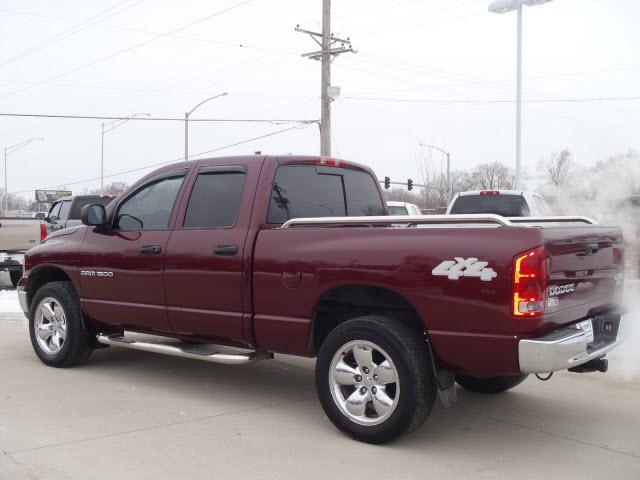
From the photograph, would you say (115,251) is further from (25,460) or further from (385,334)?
(385,334)

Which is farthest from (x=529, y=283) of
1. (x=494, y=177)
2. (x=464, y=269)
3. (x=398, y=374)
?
(x=494, y=177)

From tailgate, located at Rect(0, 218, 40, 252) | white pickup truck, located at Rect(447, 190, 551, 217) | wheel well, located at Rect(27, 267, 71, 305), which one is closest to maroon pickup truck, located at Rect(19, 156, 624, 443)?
wheel well, located at Rect(27, 267, 71, 305)

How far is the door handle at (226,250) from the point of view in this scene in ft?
17.2

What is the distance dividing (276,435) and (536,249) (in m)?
2.14

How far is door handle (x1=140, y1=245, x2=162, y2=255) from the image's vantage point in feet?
19.0

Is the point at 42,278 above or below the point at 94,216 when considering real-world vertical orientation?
below

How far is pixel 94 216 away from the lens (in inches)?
246

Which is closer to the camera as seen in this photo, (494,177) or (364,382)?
(364,382)

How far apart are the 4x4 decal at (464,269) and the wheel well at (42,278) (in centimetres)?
422

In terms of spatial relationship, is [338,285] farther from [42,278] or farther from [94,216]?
[42,278]

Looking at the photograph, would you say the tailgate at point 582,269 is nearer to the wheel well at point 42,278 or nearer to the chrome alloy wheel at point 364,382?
the chrome alloy wheel at point 364,382

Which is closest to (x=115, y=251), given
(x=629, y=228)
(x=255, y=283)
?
(x=255, y=283)

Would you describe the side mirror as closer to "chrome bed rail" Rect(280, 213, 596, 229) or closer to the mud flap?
"chrome bed rail" Rect(280, 213, 596, 229)

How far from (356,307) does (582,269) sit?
1.53m
